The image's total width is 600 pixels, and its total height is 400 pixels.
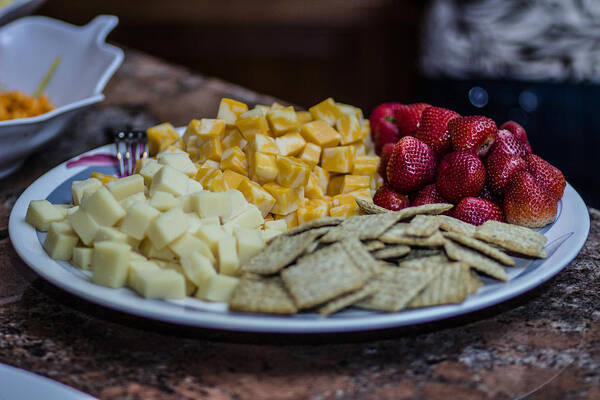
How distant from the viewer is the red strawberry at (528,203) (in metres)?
0.94

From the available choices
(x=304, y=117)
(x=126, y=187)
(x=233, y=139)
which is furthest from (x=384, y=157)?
(x=126, y=187)

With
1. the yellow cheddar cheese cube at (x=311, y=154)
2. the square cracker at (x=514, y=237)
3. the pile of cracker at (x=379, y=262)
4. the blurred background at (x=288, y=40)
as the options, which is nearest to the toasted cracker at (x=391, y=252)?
the pile of cracker at (x=379, y=262)

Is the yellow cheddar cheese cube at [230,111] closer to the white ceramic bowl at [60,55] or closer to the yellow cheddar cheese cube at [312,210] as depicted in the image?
the yellow cheddar cheese cube at [312,210]

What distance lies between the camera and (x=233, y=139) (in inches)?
44.8

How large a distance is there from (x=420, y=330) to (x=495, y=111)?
1.60 meters

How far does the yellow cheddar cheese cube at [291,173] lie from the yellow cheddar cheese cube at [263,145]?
0.03 m

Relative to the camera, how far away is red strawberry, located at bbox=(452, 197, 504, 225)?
0.97 meters

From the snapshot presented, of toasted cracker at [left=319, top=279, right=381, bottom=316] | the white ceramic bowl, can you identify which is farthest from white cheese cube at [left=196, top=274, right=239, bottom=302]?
the white ceramic bowl

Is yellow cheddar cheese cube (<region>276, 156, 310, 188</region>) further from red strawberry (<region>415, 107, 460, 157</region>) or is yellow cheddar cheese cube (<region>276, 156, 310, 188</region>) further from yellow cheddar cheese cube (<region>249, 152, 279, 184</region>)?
red strawberry (<region>415, 107, 460, 157</region>)

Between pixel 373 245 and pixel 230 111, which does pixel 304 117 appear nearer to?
pixel 230 111

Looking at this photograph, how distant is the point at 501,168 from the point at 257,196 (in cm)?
39

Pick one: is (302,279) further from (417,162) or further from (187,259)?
(417,162)

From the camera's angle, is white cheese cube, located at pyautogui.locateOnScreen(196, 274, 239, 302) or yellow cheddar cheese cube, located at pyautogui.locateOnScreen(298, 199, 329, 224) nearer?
white cheese cube, located at pyautogui.locateOnScreen(196, 274, 239, 302)

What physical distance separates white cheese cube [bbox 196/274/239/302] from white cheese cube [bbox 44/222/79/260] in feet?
0.69
